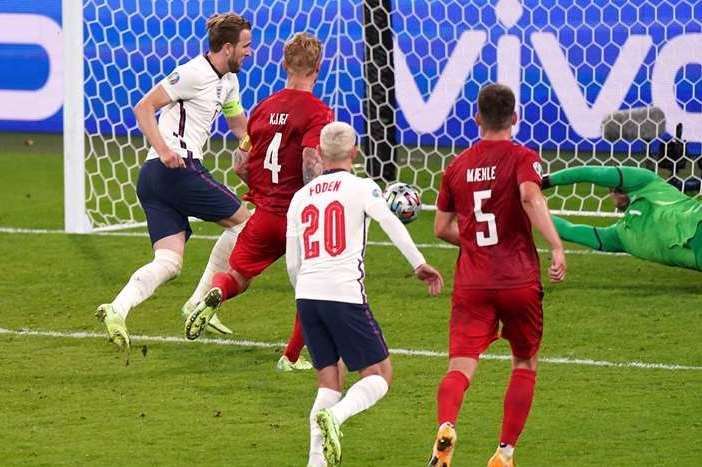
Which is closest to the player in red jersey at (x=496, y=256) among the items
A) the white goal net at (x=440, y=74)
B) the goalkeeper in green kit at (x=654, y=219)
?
the goalkeeper in green kit at (x=654, y=219)

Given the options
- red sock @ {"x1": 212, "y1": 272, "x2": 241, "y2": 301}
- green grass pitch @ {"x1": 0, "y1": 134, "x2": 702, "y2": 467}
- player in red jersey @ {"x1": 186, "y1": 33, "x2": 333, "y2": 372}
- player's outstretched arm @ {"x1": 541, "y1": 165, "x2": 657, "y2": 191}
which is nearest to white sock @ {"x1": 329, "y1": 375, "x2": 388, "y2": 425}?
green grass pitch @ {"x1": 0, "y1": 134, "x2": 702, "y2": 467}

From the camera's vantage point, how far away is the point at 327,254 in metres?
6.38

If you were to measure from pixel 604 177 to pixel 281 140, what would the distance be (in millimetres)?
2623

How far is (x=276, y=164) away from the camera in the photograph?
8.21 metres

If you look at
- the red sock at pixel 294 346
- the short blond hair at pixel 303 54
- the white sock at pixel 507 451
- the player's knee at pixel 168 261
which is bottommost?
the red sock at pixel 294 346

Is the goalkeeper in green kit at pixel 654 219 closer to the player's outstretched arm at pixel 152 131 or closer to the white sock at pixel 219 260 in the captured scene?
the white sock at pixel 219 260

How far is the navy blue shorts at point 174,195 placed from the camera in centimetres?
873

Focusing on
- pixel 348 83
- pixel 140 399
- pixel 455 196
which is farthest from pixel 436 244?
pixel 455 196

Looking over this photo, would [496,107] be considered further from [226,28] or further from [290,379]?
[226,28]

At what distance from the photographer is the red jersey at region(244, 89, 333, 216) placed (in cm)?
804

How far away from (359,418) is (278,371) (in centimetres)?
108

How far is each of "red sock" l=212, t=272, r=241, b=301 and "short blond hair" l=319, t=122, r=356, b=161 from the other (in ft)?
6.58

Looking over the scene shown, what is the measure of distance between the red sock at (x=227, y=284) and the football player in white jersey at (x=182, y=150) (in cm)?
43

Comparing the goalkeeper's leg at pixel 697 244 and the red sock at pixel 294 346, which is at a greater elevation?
the goalkeeper's leg at pixel 697 244
